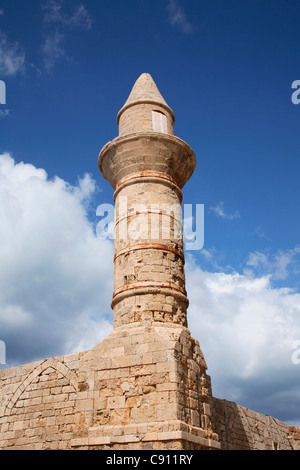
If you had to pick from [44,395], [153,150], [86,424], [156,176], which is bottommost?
[86,424]

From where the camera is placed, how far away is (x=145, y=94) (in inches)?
381

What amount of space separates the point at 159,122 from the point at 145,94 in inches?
39.5

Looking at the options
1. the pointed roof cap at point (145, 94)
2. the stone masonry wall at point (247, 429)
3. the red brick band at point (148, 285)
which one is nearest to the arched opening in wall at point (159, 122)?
the pointed roof cap at point (145, 94)

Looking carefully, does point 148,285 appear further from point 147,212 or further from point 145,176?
point 145,176

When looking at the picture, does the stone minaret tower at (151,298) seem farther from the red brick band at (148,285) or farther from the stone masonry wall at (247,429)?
the stone masonry wall at (247,429)

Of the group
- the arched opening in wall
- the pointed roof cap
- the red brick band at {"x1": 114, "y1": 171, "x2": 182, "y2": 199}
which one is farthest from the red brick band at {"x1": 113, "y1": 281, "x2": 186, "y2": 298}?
the pointed roof cap

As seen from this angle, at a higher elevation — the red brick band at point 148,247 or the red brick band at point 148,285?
the red brick band at point 148,247

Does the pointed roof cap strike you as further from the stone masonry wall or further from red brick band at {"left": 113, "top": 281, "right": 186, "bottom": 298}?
the stone masonry wall

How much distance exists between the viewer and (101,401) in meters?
6.36

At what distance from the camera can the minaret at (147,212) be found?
7.15 m

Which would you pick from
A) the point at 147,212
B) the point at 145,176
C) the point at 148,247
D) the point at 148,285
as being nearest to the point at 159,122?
the point at 145,176
